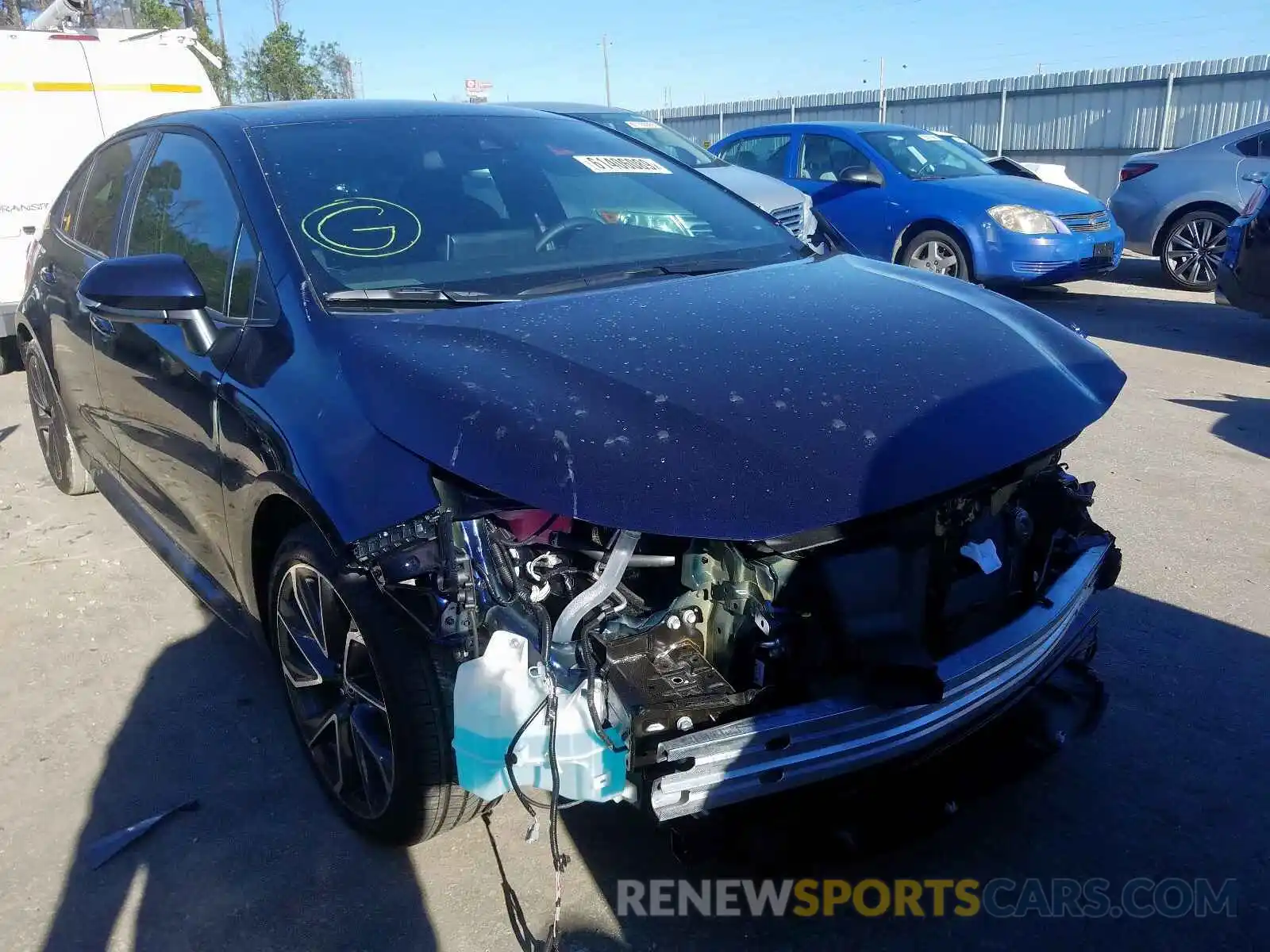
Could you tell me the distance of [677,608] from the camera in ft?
6.73

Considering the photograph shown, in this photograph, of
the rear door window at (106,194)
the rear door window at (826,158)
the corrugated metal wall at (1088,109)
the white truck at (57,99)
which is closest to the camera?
the rear door window at (106,194)

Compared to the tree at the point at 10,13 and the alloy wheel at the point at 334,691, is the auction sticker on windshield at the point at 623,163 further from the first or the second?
the tree at the point at 10,13

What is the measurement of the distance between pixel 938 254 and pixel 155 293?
7705 mm

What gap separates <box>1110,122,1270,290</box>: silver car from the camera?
9336 mm

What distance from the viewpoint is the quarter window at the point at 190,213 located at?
9.35ft

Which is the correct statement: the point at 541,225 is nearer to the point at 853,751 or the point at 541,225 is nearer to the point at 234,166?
the point at 234,166

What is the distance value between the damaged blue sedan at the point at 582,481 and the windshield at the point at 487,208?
2 cm

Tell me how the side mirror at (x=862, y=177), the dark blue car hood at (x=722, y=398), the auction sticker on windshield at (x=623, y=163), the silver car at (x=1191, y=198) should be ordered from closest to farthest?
the dark blue car hood at (x=722, y=398) < the auction sticker on windshield at (x=623, y=163) < the side mirror at (x=862, y=177) < the silver car at (x=1191, y=198)

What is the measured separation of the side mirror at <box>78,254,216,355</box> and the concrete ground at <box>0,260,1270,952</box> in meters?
1.24

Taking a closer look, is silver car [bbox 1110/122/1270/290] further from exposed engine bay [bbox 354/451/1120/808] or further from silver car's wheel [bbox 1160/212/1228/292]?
exposed engine bay [bbox 354/451/1120/808]

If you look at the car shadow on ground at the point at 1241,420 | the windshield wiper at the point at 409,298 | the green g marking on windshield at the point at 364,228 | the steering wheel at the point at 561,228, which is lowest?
the car shadow on ground at the point at 1241,420

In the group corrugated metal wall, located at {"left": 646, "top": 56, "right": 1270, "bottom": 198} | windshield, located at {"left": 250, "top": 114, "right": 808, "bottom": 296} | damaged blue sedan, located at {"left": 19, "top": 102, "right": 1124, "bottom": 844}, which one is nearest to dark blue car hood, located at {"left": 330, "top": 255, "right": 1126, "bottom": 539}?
damaged blue sedan, located at {"left": 19, "top": 102, "right": 1124, "bottom": 844}

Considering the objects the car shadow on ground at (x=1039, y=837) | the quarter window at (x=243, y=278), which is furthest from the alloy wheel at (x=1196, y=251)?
the quarter window at (x=243, y=278)

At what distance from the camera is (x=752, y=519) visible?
72.4 inches
